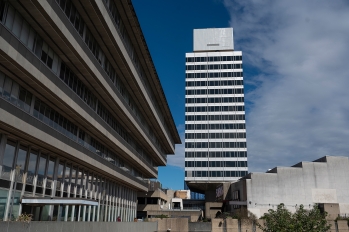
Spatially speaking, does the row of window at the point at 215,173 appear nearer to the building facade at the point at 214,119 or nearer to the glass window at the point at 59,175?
the building facade at the point at 214,119

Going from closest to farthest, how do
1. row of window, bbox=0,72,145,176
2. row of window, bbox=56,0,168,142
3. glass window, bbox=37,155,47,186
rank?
1. row of window, bbox=0,72,145,176
2. row of window, bbox=56,0,168,142
3. glass window, bbox=37,155,47,186

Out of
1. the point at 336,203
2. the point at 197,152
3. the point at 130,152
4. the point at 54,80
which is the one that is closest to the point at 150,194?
the point at 197,152

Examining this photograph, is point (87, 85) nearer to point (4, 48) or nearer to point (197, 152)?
point (4, 48)

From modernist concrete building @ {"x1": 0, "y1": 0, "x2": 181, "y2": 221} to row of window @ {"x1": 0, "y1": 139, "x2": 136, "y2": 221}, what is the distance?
0.25 ft

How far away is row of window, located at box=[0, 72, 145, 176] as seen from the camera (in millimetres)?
22484

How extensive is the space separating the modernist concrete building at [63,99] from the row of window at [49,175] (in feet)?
0.25

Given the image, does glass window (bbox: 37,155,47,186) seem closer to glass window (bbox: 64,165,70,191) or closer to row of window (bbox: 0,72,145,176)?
row of window (bbox: 0,72,145,176)

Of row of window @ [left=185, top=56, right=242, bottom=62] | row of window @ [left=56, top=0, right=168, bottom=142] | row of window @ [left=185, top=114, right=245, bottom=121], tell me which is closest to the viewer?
row of window @ [left=56, top=0, right=168, bottom=142]

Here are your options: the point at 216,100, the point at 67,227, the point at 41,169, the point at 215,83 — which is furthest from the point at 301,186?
the point at 67,227

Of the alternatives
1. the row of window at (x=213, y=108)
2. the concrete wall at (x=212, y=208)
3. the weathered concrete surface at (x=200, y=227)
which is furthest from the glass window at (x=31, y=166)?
the row of window at (x=213, y=108)

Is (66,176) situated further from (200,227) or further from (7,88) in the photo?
(200,227)

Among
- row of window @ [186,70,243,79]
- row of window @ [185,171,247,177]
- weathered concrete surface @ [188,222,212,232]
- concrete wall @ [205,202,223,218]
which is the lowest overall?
weathered concrete surface @ [188,222,212,232]

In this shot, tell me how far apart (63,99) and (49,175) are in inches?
309

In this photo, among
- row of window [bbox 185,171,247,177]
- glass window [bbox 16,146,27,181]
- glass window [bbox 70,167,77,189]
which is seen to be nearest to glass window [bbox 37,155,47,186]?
glass window [bbox 16,146,27,181]
